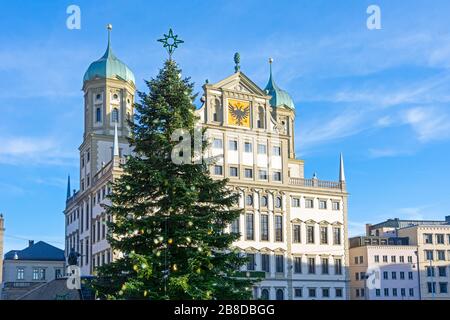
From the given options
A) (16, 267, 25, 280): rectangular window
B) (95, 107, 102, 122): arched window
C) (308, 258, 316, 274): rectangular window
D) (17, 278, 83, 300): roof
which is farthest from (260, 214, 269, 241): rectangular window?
(16, 267, 25, 280): rectangular window

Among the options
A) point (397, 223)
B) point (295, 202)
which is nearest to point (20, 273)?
point (295, 202)

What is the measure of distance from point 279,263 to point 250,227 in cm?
519

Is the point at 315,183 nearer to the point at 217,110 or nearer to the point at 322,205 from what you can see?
the point at 322,205

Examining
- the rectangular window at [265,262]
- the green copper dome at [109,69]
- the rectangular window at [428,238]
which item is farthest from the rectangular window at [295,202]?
the rectangular window at [428,238]

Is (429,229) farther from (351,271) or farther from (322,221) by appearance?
(322,221)

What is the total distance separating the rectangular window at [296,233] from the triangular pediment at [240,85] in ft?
48.3

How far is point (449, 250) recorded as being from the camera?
92438 mm

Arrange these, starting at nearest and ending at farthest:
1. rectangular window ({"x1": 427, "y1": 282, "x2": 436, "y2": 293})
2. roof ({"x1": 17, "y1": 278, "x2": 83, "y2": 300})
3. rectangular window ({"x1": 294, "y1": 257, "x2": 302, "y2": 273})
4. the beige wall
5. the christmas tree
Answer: the christmas tree → roof ({"x1": 17, "y1": 278, "x2": 83, "y2": 300}) → rectangular window ({"x1": 294, "y1": 257, "x2": 302, "y2": 273}) → rectangular window ({"x1": 427, "y1": 282, "x2": 436, "y2": 293}) → the beige wall

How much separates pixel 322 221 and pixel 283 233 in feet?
17.6

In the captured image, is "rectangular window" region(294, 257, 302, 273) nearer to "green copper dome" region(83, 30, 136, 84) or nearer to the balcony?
the balcony

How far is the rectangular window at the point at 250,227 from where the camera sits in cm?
7125

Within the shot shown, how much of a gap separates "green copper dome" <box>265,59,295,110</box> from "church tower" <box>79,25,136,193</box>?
72.4 feet

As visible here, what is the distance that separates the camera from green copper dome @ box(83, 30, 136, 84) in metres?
76.9

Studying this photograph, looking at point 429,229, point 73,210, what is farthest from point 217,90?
point 429,229
